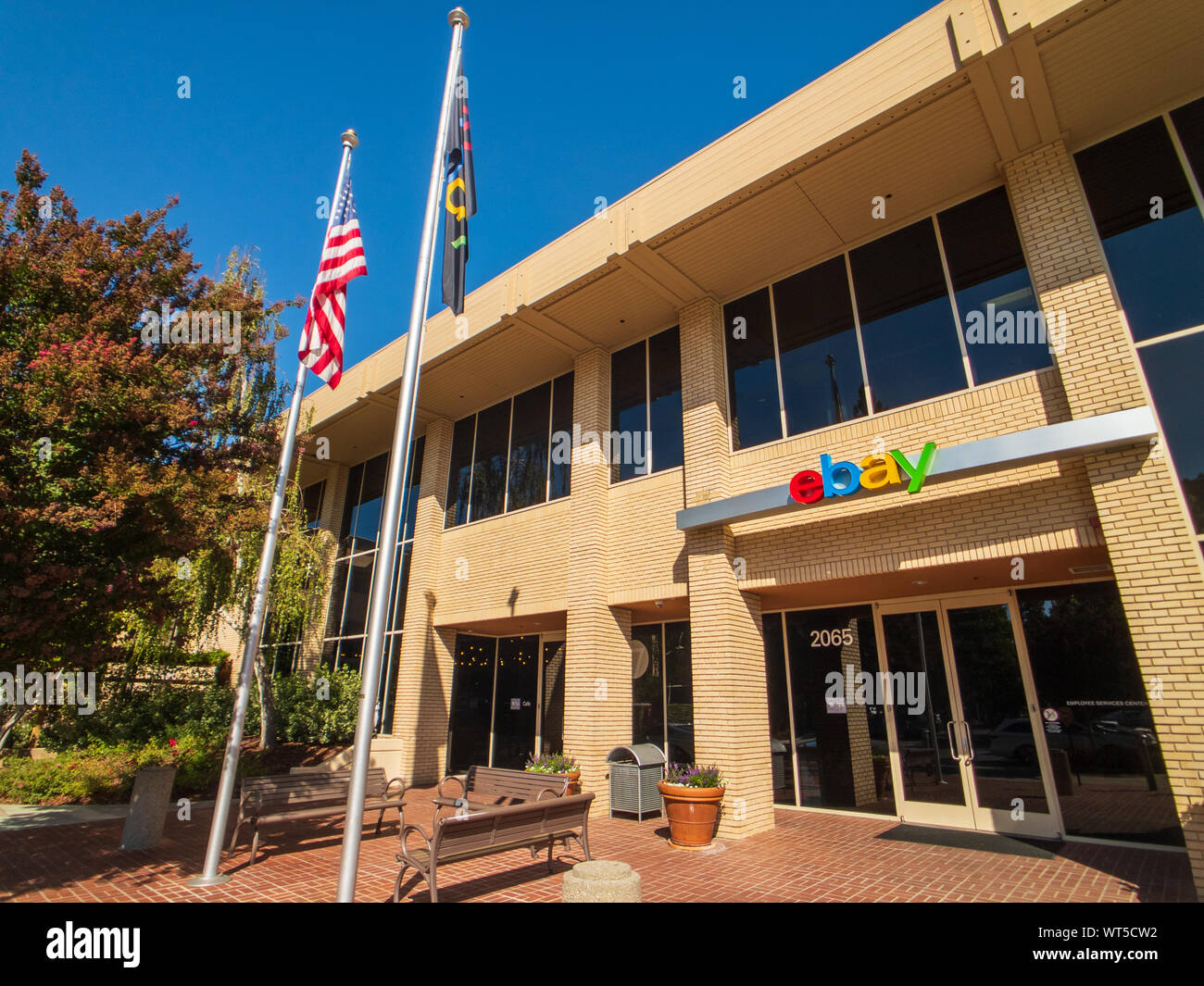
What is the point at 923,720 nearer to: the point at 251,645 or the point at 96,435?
the point at 251,645

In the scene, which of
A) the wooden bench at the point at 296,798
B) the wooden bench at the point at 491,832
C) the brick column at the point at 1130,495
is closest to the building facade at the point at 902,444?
the brick column at the point at 1130,495

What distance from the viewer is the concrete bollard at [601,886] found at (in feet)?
15.3

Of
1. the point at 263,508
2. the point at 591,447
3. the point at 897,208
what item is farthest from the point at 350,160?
the point at 897,208

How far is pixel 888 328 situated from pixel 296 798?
10796 millimetres

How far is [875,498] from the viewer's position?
347 inches

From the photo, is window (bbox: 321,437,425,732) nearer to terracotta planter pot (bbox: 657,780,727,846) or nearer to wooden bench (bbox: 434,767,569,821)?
wooden bench (bbox: 434,767,569,821)

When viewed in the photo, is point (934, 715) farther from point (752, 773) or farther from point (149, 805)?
point (149, 805)

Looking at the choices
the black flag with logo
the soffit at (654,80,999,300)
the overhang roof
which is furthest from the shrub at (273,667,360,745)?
the soffit at (654,80,999,300)

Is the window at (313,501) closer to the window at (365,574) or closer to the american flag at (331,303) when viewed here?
the window at (365,574)

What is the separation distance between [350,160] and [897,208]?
26.2 ft

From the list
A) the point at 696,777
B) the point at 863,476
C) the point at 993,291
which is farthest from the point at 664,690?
the point at 993,291

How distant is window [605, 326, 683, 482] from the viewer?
12.0 m

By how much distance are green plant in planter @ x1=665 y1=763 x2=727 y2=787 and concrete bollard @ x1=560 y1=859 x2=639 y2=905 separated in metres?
4.00

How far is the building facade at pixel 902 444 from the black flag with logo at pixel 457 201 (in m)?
3.85
